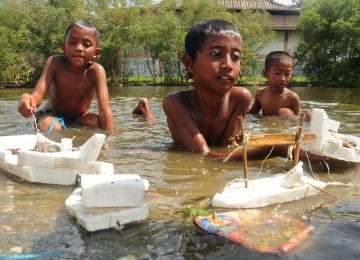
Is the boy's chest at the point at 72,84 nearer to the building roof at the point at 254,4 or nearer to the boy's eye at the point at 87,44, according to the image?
the boy's eye at the point at 87,44

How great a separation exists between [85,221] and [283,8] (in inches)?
1251

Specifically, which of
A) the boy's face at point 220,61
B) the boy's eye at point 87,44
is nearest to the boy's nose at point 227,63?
the boy's face at point 220,61

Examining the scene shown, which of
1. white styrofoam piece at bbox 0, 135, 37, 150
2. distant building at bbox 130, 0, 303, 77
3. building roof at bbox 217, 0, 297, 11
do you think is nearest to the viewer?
white styrofoam piece at bbox 0, 135, 37, 150

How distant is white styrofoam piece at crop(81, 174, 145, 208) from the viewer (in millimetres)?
1827

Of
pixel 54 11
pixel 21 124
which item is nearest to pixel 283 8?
pixel 54 11

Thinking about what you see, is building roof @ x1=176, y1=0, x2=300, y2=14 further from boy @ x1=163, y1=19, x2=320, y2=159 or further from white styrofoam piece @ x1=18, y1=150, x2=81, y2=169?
white styrofoam piece @ x1=18, y1=150, x2=81, y2=169

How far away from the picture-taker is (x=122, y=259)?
5.07ft

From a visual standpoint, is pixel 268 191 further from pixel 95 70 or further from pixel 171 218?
pixel 95 70

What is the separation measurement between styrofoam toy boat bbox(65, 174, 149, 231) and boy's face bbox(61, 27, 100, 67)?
322 centimetres

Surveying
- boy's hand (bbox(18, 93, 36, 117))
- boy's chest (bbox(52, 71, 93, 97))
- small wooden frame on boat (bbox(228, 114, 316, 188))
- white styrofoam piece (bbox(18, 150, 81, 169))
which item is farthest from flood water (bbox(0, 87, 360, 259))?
boy's chest (bbox(52, 71, 93, 97))

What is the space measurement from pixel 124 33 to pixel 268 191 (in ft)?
78.1

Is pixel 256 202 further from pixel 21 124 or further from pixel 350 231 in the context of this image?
pixel 21 124

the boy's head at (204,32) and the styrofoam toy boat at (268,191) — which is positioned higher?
the boy's head at (204,32)

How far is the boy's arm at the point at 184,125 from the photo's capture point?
3531 mm
